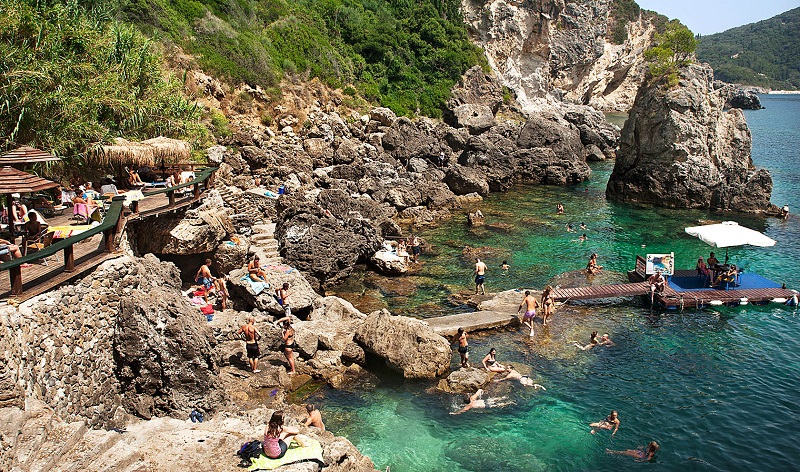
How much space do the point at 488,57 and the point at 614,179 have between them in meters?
37.9

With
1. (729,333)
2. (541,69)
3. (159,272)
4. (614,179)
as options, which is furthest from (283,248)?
(541,69)

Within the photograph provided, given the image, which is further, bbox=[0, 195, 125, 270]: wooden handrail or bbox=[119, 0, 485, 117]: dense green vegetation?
bbox=[119, 0, 485, 117]: dense green vegetation

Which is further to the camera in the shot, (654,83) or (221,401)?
(654,83)

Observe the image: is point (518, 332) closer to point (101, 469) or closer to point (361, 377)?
point (361, 377)

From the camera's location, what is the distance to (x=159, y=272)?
524 inches

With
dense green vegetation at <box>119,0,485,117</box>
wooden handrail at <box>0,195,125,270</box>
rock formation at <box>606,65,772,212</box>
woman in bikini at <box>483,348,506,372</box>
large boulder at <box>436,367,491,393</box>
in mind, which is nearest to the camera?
wooden handrail at <box>0,195,125,270</box>

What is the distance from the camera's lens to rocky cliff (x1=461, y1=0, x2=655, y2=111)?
238ft

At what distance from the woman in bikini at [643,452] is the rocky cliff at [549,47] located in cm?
6314

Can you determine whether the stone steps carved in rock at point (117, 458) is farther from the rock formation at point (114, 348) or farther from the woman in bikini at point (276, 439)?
the woman in bikini at point (276, 439)

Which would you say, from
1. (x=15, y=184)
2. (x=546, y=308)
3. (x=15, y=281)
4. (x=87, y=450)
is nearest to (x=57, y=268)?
(x=15, y=281)

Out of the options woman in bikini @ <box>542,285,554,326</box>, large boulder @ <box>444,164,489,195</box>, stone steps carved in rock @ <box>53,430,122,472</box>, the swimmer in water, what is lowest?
the swimmer in water

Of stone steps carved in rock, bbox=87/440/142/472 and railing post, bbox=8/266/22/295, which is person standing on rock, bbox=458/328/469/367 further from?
railing post, bbox=8/266/22/295

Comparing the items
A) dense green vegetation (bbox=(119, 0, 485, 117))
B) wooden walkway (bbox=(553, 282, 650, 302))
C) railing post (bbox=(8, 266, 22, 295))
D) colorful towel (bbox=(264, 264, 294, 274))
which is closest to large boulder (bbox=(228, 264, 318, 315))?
colorful towel (bbox=(264, 264, 294, 274))

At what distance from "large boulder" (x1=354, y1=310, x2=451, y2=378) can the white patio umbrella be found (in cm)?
1352
